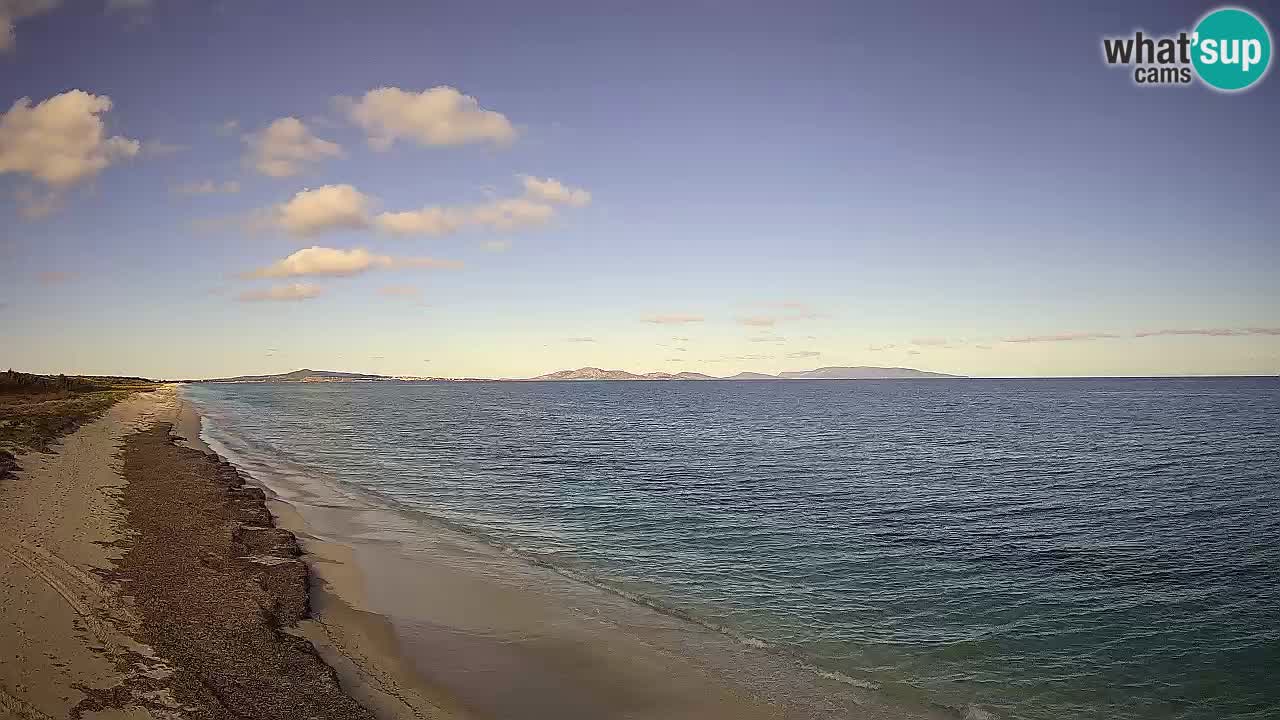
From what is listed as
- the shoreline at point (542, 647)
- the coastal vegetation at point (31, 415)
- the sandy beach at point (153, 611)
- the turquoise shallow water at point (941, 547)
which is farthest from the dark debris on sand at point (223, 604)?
the coastal vegetation at point (31, 415)

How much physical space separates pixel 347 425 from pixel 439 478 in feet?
165

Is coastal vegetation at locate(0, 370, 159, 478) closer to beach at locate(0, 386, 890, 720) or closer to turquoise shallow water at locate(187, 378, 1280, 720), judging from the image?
turquoise shallow water at locate(187, 378, 1280, 720)

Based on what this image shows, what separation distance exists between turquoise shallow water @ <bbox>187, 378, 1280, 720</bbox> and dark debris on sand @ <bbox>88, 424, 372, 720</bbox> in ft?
25.3

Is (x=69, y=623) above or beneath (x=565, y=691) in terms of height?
above

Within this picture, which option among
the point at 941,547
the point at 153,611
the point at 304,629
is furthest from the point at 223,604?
the point at 941,547

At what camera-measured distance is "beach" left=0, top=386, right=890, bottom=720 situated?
11.1 metres

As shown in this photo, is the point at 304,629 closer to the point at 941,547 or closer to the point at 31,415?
the point at 941,547

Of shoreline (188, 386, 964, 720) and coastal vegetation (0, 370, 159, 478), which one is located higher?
coastal vegetation (0, 370, 159, 478)

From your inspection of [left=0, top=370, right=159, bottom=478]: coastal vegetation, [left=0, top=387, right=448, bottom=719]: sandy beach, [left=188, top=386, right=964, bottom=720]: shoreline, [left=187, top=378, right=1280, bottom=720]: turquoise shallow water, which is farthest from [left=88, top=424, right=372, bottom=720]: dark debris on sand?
[left=0, top=370, right=159, bottom=478]: coastal vegetation

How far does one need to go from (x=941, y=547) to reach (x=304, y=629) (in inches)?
764

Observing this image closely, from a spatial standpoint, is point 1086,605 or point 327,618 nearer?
point 327,618

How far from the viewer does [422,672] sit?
43.6 feet

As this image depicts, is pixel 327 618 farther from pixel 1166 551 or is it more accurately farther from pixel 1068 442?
pixel 1068 442

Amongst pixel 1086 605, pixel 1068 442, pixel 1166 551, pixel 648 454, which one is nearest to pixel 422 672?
pixel 1086 605
